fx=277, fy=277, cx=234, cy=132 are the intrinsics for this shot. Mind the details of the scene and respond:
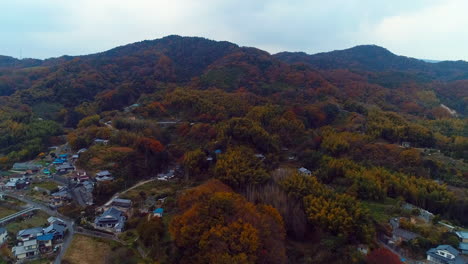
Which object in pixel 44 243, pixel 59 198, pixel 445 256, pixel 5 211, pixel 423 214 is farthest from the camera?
pixel 59 198

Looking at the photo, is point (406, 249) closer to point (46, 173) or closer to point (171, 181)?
point (171, 181)

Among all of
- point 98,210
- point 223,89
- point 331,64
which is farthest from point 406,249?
point 331,64

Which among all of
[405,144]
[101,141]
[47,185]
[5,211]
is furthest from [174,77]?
[405,144]

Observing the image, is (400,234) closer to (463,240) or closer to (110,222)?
(463,240)

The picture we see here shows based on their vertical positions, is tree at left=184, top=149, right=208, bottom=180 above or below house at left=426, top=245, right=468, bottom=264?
above

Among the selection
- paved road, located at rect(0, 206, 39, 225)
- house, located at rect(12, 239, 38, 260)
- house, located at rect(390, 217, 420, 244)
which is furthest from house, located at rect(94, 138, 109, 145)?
house, located at rect(390, 217, 420, 244)

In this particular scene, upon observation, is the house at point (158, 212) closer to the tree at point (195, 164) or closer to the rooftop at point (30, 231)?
the rooftop at point (30, 231)

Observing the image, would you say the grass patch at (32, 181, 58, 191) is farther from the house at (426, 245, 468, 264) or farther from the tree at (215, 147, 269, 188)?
the house at (426, 245, 468, 264)
